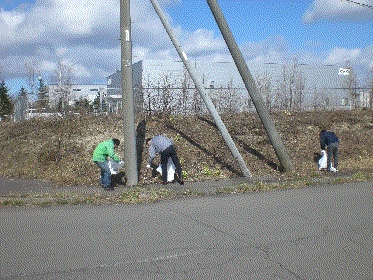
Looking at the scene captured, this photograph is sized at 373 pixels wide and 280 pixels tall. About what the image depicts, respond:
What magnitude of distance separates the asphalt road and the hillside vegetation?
4.43m

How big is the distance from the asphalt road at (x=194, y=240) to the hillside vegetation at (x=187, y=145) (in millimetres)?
4429

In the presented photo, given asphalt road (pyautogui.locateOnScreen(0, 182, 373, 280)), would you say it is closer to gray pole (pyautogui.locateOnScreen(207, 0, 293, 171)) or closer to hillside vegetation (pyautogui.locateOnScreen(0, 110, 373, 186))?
gray pole (pyautogui.locateOnScreen(207, 0, 293, 171))

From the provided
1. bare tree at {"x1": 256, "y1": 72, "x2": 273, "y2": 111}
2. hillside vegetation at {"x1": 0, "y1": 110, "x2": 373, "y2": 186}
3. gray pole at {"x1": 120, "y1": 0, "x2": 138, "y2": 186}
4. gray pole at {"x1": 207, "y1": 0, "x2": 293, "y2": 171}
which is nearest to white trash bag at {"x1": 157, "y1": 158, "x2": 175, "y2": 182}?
hillside vegetation at {"x1": 0, "y1": 110, "x2": 373, "y2": 186}

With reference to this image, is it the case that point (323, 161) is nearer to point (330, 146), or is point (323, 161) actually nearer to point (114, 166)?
point (330, 146)

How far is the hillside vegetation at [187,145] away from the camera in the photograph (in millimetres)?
14594

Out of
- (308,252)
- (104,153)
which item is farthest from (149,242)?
(104,153)

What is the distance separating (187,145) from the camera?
54.0 feet

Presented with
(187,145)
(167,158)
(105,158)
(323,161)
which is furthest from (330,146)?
(105,158)

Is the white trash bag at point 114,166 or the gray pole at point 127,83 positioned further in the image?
the white trash bag at point 114,166

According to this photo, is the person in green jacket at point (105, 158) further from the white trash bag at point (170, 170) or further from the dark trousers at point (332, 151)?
the dark trousers at point (332, 151)

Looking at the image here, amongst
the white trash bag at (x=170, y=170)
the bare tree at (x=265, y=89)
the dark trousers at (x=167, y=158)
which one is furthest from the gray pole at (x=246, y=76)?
the bare tree at (x=265, y=89)

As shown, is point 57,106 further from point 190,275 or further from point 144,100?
point 190,275

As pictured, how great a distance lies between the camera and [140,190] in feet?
36.0

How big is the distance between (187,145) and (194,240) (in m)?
9.62
